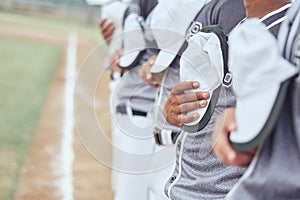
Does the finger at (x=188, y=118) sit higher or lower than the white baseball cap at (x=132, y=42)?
lower

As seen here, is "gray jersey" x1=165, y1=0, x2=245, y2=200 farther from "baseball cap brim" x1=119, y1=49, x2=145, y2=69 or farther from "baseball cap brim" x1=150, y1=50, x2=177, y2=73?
"baseball cap brim" x1=119, y1=49, x2=145, y2=69

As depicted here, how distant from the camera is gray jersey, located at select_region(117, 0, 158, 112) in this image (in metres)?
3.02

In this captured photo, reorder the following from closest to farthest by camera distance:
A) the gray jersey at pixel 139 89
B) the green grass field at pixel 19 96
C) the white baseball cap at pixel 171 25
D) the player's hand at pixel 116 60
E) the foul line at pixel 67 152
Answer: the white baseball cap at pixel 171 25
the gray jersey at pixel 139 89
the player's hand at pixel 116 60
the foul line at pixel 67 152
the green grass field at pixel 19 96

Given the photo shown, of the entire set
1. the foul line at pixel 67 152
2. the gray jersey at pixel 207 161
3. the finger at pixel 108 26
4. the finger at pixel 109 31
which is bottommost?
the foul line at pixel 67 152

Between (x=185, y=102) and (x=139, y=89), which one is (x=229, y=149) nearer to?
(x=185, y=102)

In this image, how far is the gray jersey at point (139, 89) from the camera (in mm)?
3018

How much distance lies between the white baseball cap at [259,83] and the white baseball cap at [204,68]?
0.52 metres

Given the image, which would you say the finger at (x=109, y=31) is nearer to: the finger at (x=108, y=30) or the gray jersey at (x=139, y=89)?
the finger at (x=108, y=30)

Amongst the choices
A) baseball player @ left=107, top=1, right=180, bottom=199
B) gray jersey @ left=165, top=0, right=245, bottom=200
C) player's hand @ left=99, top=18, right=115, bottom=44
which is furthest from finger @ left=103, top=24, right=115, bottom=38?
gray jersey @ left=165, top=0, right=245, bottom=200

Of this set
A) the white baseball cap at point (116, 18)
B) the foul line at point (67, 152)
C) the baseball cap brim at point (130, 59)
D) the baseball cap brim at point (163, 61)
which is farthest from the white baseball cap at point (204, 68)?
the foul line at point (67, 152)

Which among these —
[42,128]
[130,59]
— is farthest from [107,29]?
[42,128]

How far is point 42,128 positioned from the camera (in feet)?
21.0

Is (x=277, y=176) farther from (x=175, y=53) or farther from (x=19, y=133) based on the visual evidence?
(x=19, y=133)

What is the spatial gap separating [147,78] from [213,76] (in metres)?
0.90
